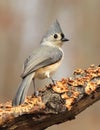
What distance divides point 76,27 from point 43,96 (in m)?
5.39

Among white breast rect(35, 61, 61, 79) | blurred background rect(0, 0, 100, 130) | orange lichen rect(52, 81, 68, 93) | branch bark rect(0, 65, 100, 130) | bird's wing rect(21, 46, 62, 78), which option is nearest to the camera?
branch bark rect(0, 65, 100, 130)

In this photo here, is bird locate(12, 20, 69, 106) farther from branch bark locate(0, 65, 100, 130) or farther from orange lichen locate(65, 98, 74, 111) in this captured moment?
orange lichen locate(65, 98, 74, 111)

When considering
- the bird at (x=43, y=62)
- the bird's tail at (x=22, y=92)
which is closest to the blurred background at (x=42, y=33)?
the bird at (x=43, y=62)

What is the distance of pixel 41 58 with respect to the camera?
432 cm

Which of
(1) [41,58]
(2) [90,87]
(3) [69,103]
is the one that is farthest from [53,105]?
(1) [41,58]

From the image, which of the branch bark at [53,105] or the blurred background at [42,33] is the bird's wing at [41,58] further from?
the blurred background at [42,33]

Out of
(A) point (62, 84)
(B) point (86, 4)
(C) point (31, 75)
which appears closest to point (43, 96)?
(A) point (62, 84)

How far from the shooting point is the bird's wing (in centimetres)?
422

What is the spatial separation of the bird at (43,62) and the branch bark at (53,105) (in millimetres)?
125

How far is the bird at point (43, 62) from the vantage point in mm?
4027

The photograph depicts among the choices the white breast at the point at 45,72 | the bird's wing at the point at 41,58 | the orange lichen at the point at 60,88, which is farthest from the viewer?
the white breast at the point at 45,72

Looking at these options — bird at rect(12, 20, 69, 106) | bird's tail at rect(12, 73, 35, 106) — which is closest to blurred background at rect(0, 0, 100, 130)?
bird at rect(12, 20, 69, 106)

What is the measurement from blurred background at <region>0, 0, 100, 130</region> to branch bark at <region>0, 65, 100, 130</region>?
439 cm

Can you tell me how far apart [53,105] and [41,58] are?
0.69 metres
